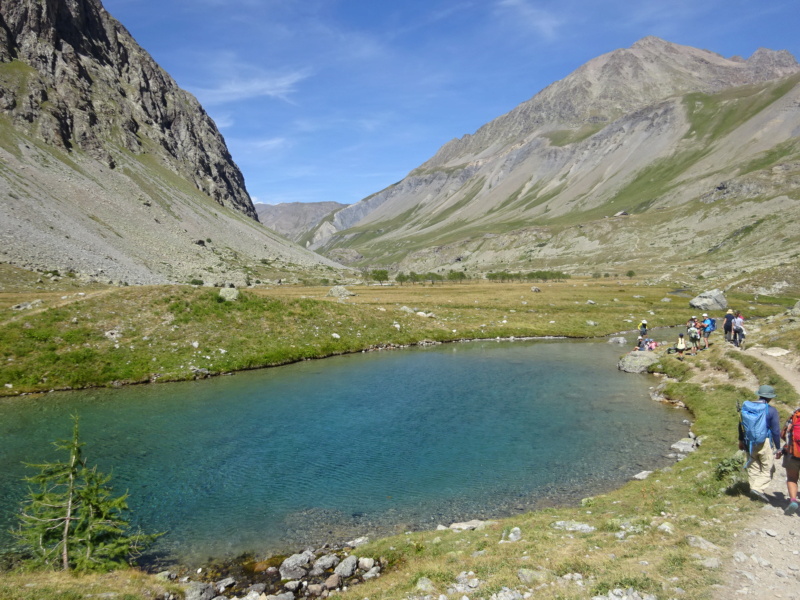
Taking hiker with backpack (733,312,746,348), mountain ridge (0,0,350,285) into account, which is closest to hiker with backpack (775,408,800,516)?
hiker with backpack (733,312,746,348)

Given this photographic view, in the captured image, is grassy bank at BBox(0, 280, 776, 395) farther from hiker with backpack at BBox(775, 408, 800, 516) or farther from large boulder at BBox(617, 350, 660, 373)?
hiker with backpack at BBox(775, 408, 800, 516)

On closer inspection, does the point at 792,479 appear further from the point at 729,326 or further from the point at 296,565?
the point at 729,326

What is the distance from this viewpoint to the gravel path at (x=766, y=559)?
424 inches

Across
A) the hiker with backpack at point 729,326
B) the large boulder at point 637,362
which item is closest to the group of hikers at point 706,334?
the hiker with backpack at point 729,326

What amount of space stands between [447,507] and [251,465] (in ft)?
37.7

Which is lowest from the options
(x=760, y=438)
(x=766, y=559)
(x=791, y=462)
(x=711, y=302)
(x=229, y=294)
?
(x=766, y=559)

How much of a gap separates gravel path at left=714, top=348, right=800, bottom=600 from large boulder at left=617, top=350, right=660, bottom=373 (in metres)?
31.5

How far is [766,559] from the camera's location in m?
12.0

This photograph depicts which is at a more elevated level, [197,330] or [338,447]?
[197,330]

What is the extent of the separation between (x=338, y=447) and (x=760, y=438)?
20775 mm

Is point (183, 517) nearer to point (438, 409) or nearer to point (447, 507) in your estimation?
point (447, 507)

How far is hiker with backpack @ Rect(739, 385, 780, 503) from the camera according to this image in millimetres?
15508

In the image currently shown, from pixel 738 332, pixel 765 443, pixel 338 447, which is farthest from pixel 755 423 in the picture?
pixel 738 332

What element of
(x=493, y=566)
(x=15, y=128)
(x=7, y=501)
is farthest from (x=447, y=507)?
(x=15, y=128)
